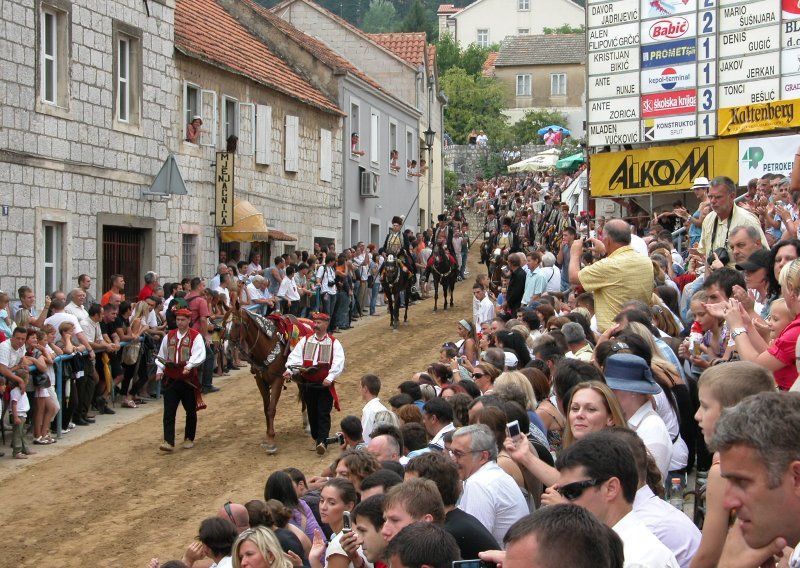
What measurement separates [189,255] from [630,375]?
1798 centimetres

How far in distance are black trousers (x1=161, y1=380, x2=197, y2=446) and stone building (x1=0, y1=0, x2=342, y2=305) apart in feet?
13.3

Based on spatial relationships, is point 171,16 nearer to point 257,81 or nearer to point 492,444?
point 257,81

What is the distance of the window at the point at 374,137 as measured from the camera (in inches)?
1398

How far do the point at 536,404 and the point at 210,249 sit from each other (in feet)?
54.1

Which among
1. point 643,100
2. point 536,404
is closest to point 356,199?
point 643,100

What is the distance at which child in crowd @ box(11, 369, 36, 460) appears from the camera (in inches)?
535

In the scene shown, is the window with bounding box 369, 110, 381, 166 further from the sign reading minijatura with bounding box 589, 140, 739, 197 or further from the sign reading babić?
the sign reading minijatura with bounding box 589, 140, 739, 197

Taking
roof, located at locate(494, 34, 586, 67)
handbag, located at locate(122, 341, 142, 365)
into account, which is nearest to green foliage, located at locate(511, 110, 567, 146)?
roof, located at locate(494, 34, 586, 67)

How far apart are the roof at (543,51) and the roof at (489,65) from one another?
3482 millimetres

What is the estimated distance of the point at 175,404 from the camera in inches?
573

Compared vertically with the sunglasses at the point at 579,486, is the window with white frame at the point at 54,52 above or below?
above

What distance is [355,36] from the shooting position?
1572 inches

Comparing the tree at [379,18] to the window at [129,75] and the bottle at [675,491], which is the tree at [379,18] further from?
the bottle at [675,491]

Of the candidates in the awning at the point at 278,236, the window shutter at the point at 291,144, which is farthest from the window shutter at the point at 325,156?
the awning at the point at 278,236
